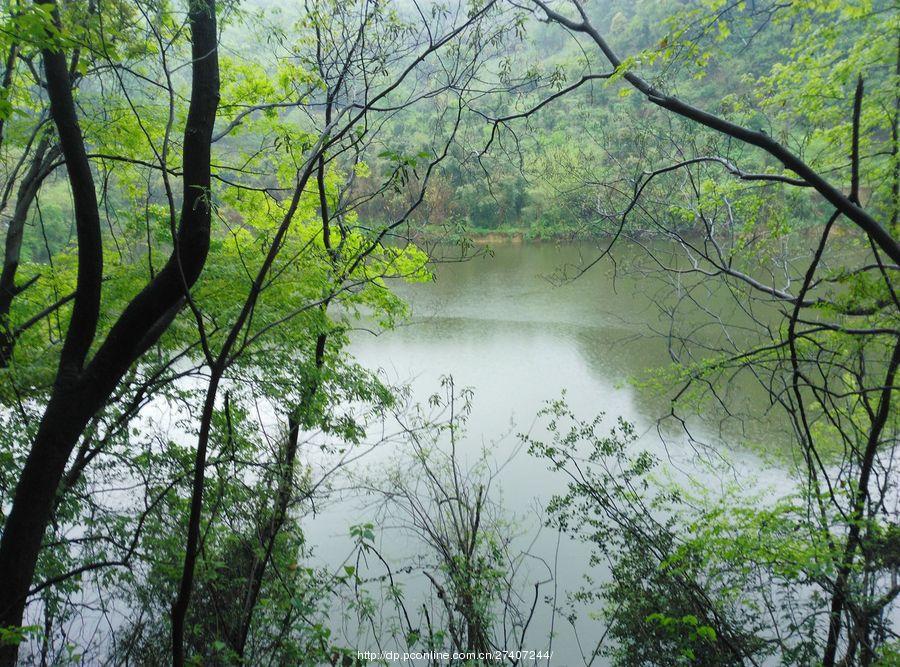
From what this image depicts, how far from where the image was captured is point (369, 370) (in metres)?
5.18

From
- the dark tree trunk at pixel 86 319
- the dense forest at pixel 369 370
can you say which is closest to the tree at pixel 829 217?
the dense forest at pixel 369 370

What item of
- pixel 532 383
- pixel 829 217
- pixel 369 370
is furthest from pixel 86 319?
pixel 532 383

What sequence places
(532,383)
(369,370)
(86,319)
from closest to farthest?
(86,319) < (369,370) < (532,383)

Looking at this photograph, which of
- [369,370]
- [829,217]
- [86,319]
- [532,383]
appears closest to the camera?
[86,319]

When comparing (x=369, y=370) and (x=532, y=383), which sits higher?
(x=532, y=383)

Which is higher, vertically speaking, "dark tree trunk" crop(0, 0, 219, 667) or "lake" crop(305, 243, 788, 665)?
"lake" crop(305, 243, 788, 665)

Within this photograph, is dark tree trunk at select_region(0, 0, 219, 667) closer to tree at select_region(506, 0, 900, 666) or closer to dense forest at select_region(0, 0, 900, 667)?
dense forest at select_region(0, 0, 900, 667)

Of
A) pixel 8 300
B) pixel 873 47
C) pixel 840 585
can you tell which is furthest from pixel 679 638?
pixel 8 300

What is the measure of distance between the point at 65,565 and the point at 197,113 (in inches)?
109

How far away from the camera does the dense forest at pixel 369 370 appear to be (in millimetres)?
2201

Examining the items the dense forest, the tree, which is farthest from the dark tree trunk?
the tree

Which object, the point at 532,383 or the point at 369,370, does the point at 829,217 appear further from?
the point at 532,383

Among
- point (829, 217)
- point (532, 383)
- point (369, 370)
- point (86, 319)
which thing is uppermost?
point (532, 383)

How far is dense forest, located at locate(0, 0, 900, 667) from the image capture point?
2.20m
